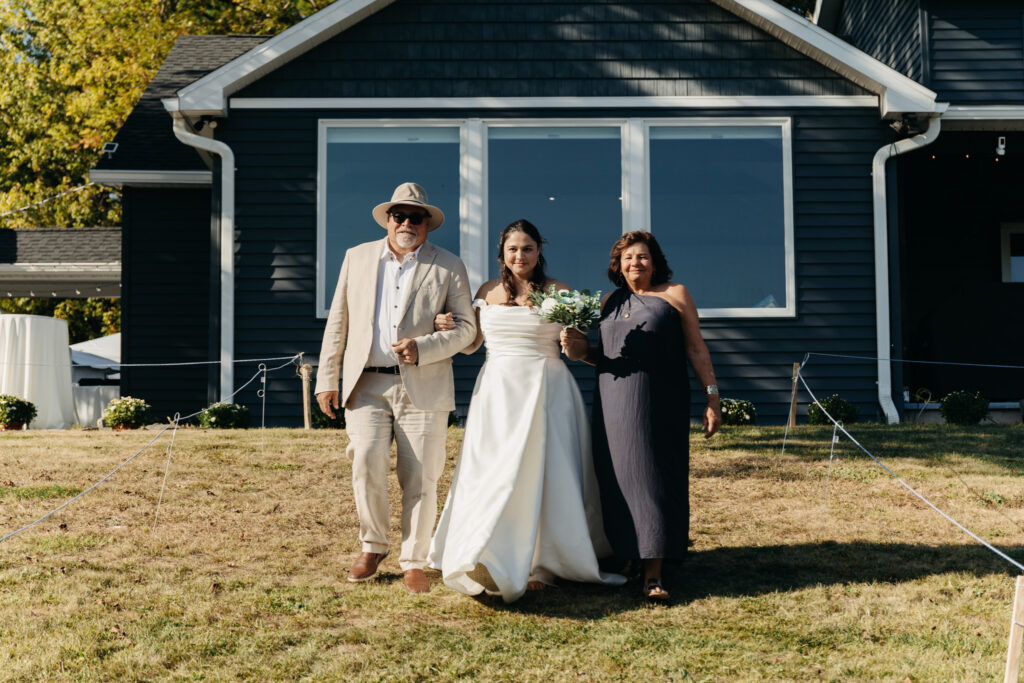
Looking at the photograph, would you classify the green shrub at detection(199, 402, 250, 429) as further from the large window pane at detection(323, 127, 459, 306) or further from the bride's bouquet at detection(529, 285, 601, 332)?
the bride's bouquet at detection(529, 285, 601, 332)

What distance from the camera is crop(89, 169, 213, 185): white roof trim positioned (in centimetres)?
1201

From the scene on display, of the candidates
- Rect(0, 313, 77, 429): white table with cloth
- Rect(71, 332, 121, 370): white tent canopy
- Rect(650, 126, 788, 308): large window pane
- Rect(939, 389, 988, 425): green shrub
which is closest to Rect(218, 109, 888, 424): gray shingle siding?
Rect(650, 126, 788, 308): large window pane

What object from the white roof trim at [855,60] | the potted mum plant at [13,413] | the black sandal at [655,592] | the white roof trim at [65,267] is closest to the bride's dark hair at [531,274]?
the black sandal at [655,592]

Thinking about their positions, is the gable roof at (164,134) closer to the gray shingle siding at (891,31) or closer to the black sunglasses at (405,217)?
the black sunglasses at (405,217)

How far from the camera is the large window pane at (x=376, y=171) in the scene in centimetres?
1084

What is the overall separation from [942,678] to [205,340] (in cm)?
1071

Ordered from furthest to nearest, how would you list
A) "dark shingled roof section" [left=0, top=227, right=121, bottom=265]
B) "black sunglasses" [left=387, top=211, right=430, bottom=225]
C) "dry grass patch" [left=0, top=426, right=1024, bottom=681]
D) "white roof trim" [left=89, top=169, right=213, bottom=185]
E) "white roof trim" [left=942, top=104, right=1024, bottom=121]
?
"dark shingled roof section" [left=0, top=227, right=121, bottom=265], "white roof trim" [left=89, top=169, right=213, bottom=185], "white roof trim" [left=942, top=104, right=1024, bottom=121], "black sunglasses" [left=387, top=211, right=430, bottom=225], "dry grass patch" [left=0, top=426, right=1024, bottom=681]

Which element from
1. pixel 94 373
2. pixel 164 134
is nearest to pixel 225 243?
pixel 164 134

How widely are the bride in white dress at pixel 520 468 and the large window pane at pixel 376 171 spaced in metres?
5.93

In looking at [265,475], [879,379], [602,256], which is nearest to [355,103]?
[602,256]

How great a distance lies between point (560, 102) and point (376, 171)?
2185 mm

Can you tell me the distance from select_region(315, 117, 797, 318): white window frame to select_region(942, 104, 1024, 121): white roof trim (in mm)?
2200

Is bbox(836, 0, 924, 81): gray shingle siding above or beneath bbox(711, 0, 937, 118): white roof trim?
above

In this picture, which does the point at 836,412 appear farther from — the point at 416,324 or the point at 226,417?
the point at 416,324
